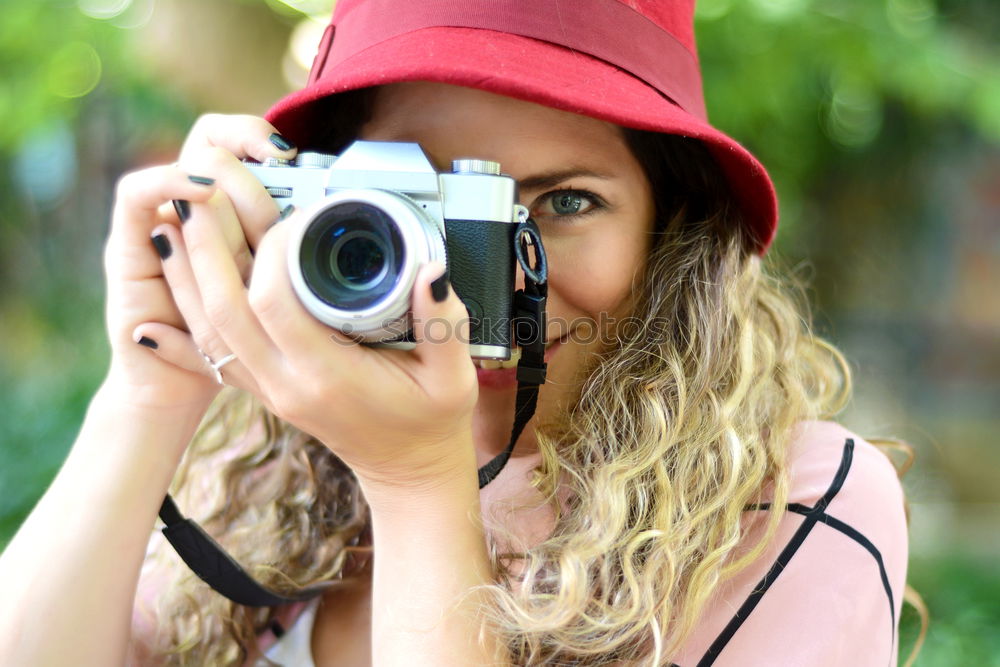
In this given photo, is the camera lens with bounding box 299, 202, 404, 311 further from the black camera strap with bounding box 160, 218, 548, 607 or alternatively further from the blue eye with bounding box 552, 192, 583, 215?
the blue eye with bounding box 552, 192, 583, 215

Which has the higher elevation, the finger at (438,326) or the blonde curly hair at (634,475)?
the finger at (438,326)

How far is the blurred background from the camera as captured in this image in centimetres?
194

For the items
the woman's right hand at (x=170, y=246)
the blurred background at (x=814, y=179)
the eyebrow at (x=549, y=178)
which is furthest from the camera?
the blurred background at (x=814, y=179)

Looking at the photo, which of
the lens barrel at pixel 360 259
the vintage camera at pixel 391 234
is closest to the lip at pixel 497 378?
the vintage camera at pixel 391 234

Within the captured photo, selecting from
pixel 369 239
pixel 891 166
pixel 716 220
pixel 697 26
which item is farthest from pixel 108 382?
pixel 891 166

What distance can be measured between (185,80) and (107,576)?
171 centimetres

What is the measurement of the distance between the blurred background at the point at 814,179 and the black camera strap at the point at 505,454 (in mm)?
607

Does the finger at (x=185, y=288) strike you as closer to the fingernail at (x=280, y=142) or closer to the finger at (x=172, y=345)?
the finger at (x=172, y=345)

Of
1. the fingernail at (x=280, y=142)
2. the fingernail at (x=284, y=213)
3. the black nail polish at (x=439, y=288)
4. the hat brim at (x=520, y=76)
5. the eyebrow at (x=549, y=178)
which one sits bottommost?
the black nail polish at (x=439, y=288)

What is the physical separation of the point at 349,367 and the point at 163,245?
0.27m

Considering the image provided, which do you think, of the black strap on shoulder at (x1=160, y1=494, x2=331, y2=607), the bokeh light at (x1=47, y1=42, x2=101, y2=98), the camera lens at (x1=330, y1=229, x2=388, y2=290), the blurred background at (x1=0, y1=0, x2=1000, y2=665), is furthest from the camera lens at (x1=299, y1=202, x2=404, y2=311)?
the bokeh light at (x1=47, y1=42, x2=101, y2=98)

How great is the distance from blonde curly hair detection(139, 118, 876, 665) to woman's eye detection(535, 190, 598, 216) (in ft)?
0.34

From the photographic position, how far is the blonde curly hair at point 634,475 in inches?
33.3

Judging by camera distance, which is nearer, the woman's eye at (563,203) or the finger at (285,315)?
the finger at (285,315)
